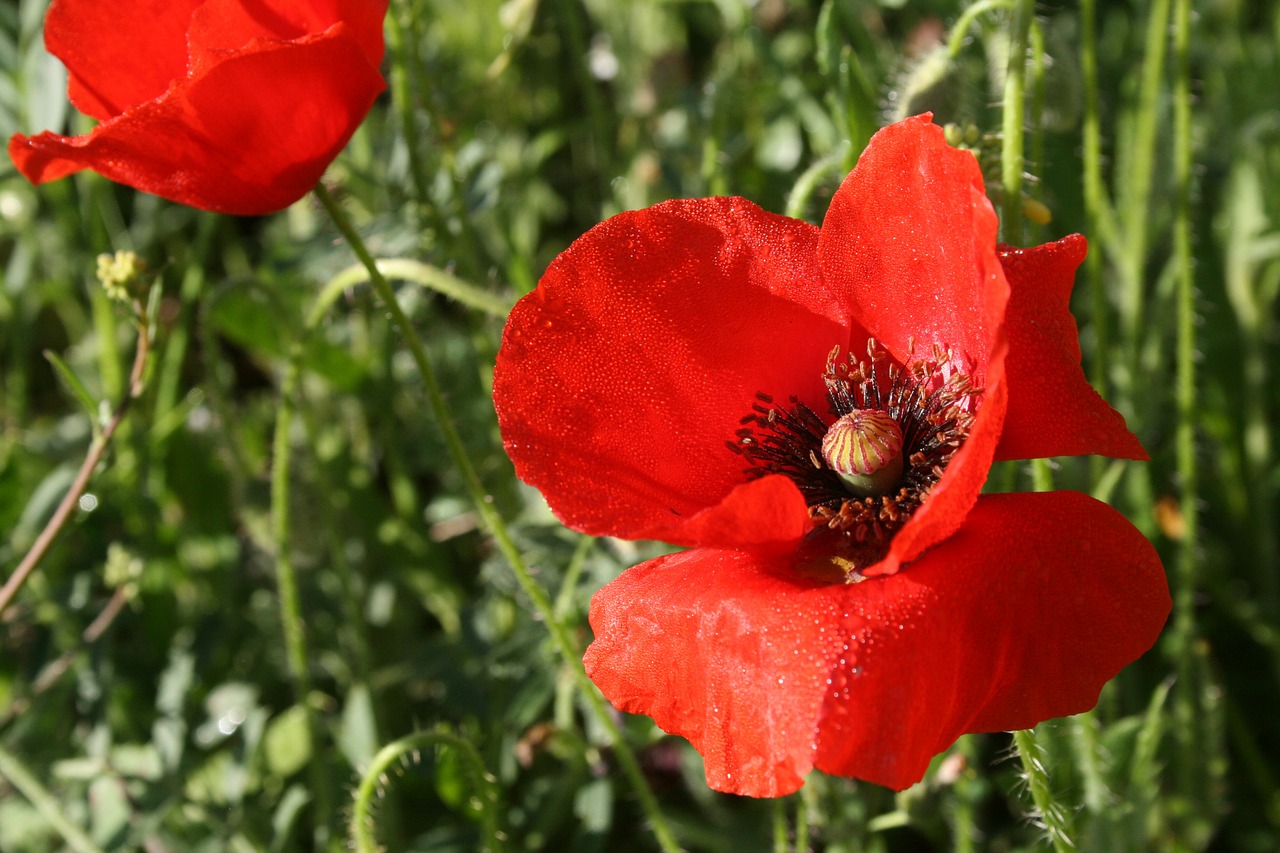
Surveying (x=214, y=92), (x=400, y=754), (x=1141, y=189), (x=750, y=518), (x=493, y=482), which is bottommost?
(x=493, y=482)

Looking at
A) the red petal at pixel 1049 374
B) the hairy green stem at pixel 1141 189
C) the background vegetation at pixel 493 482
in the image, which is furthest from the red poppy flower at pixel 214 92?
the hairy green stem at pixel 1141 189

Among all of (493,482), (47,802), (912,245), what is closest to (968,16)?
(912,245)

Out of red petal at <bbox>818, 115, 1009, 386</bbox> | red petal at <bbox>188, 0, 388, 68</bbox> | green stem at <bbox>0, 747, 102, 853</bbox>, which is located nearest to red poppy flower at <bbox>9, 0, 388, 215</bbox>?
red petal at <bbox>188, 0, 388, 68</bbox>

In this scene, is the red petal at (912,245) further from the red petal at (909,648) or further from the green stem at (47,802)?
the green stem at (47,802)

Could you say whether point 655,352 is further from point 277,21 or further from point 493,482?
point 493,482

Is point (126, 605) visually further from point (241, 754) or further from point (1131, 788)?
point (1131, 788)
